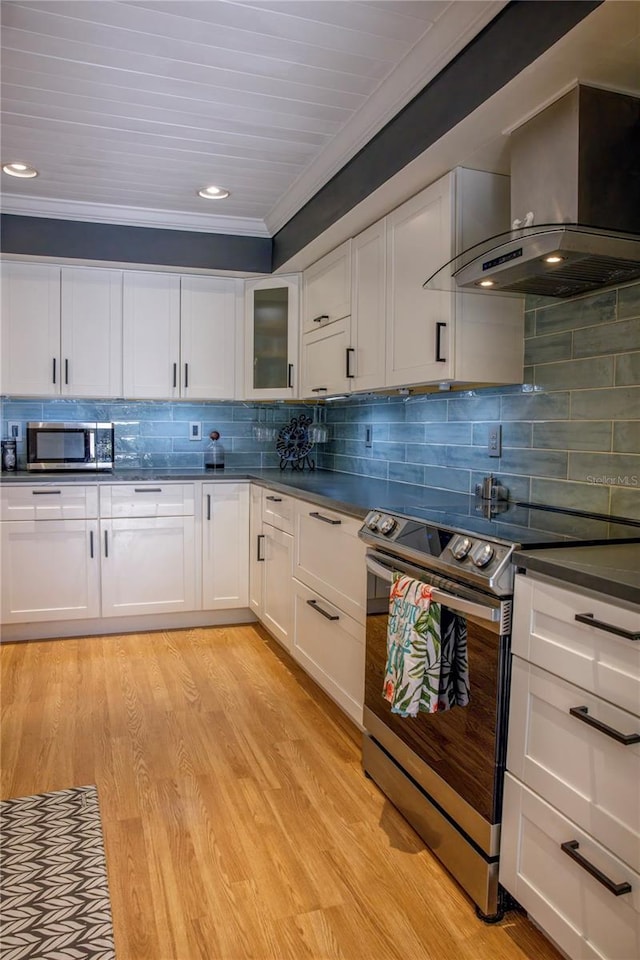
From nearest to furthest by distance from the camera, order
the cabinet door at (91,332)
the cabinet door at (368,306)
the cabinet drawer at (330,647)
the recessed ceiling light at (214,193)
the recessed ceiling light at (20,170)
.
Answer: the cabinet drawer at (330,647) → the cabinet door at (368,306) → the recessed ceiling light at (20,170) → the recessed ceiling light at (214,193) → the cabinet door at (91,332)

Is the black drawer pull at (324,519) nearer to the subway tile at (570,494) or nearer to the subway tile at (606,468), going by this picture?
the subway tile at (570,494)

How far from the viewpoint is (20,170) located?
10.2ft

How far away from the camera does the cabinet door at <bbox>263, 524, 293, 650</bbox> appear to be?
10.6ft

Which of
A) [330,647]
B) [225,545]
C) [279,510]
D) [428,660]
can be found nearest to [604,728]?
[428,660]

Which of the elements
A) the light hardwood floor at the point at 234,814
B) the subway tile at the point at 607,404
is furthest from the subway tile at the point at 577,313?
the light hardwood floor at the point at 234,814

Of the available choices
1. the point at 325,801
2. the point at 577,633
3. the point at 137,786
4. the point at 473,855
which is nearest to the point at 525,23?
the point at 577,633

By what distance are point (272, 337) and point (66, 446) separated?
56.3 inches

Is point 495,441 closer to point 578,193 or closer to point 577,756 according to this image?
point 578,193

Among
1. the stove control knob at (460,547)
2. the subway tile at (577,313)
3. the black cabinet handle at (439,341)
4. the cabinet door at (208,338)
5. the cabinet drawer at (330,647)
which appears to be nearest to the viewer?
the stove control knob at (460,547)

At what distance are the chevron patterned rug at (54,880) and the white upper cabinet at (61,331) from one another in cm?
242

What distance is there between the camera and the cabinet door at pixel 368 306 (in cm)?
281

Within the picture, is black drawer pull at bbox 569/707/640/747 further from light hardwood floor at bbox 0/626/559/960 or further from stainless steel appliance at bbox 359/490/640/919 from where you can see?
light hardwood floor at bbox 0/626/559/960

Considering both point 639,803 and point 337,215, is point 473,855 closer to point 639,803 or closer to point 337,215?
point 639,803

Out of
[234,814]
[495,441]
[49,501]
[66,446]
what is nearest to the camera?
[234,814]
